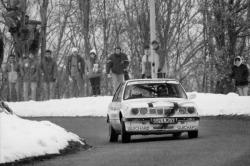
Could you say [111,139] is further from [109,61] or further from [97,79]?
[97,79]

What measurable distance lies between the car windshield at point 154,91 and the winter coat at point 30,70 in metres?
15.6

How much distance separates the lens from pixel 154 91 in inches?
696

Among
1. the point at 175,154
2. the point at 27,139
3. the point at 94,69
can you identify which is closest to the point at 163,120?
the point at 27,139

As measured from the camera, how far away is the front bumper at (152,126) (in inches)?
642

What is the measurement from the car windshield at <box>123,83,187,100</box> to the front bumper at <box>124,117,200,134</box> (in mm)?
1124

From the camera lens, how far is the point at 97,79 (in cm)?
3284

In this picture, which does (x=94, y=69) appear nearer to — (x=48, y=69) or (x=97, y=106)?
(x=48, y=69)

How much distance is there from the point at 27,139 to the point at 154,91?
505 cm

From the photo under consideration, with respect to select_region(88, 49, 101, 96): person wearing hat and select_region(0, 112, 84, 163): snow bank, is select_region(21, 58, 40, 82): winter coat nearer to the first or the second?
select_region(88, 49, 101, 96): person wearing hat

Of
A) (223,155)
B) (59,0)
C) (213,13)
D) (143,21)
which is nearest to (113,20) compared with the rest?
(59,0)

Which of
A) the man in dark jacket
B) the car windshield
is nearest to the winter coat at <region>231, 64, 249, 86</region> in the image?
the man in dark jacket

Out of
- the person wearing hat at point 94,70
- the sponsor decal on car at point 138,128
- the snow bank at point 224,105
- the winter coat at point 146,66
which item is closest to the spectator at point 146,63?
the winter coat at point 146,66

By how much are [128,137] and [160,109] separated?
858mm

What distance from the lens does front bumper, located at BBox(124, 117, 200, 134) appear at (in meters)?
16.3
